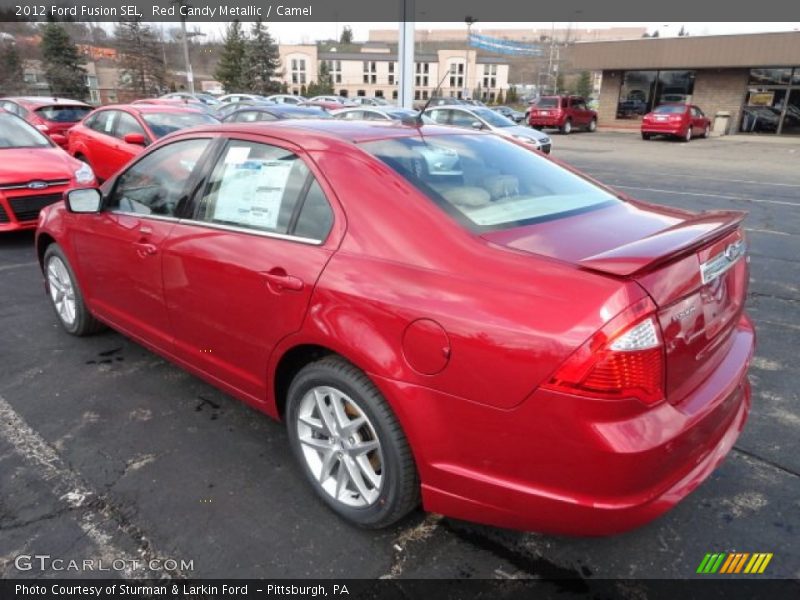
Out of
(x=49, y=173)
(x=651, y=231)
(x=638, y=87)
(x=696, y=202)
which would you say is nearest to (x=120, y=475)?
(x=651, y=231)

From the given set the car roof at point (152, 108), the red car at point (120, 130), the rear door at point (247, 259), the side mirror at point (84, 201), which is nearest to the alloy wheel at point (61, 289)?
the side mirror at point (84, 201)

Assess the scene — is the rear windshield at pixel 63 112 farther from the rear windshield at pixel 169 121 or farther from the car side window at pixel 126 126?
the rear windshield at pixel 169 121

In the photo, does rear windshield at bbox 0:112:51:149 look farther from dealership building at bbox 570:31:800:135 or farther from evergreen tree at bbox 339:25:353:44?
evergreen tree at bbox 339:25:353:44

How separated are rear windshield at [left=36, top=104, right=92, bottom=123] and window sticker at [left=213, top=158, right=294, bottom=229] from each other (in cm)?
1228

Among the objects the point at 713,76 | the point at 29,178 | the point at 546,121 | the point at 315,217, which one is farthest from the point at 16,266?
the point at 713,76

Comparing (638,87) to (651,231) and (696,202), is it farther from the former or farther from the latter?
(651,231)

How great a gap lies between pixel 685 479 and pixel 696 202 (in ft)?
31.5

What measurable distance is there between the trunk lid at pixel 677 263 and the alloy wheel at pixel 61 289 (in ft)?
11.2

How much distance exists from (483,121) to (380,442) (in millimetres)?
15423

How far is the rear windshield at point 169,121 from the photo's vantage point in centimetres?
911

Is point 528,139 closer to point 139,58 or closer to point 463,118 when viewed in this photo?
point 463,118

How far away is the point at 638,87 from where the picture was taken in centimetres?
3122

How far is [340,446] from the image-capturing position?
7.95 feet

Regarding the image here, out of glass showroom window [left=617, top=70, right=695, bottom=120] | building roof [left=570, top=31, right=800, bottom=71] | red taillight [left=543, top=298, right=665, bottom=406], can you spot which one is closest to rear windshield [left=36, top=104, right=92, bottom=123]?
red taillight [left=543, top=298, right=665, bottom=406]
